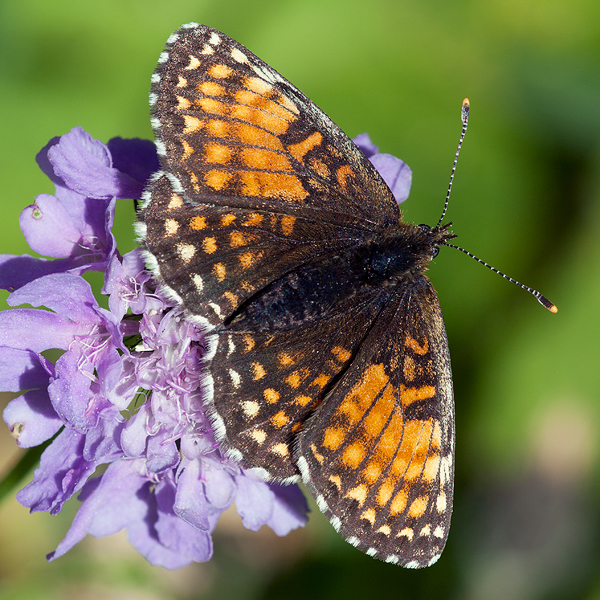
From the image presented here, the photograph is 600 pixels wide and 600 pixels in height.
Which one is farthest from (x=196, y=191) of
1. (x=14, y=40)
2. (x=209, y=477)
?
(x=14, y=40)

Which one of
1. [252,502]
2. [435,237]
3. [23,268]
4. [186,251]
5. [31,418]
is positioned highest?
[435,237]

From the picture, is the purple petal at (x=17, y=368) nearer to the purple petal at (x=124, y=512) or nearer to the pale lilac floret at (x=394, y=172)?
the purple petal at (x=124, y=512)

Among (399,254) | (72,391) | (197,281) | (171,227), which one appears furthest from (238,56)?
(72,391)

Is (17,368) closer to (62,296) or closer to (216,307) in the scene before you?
(62,296)

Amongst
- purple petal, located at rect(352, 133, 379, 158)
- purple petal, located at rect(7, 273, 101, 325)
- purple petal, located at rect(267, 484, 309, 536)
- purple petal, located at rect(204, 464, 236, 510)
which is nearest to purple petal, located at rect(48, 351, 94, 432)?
purple petal, located at rect(7, 273, 101, 325)

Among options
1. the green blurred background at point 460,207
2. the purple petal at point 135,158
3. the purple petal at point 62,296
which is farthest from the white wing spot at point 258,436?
the green blurred background at point 460,207
